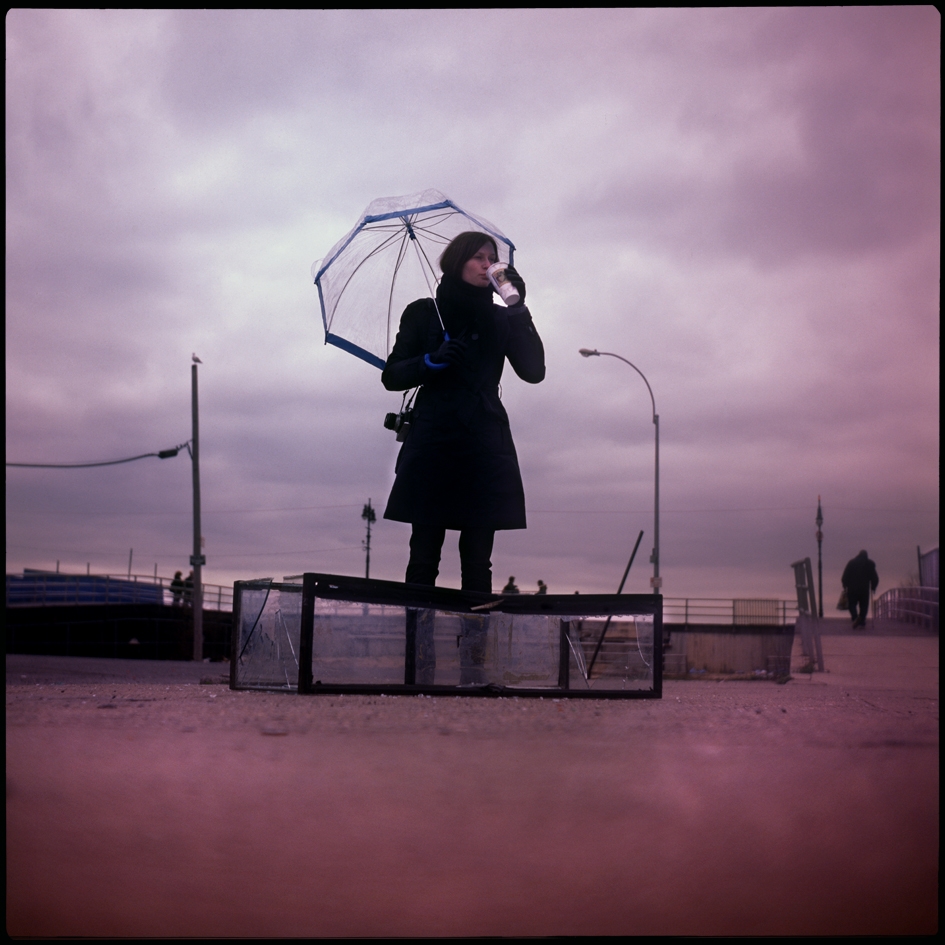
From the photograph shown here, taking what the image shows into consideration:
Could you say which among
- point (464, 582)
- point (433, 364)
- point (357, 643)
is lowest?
point (357, 643)

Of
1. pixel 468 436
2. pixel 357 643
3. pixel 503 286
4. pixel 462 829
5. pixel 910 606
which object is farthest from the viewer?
pixel 910 606

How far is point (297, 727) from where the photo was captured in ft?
12.1

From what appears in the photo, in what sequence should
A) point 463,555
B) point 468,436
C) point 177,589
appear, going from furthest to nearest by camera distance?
point 177,589, point 463,555, point 468,436

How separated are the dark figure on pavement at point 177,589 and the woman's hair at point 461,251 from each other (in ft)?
73.4

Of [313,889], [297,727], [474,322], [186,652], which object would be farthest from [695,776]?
[186,652]

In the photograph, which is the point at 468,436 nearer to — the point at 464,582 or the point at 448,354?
the point at 448,354

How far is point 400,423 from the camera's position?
610 centimetres

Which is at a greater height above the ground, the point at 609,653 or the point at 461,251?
the point at 461,251

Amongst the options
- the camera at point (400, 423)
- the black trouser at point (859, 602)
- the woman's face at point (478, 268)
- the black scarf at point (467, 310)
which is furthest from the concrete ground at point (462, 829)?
the black trouser at point (859, 602)

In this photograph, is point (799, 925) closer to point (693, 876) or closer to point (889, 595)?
point (693, 876)

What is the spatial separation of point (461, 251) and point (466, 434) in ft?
3.87

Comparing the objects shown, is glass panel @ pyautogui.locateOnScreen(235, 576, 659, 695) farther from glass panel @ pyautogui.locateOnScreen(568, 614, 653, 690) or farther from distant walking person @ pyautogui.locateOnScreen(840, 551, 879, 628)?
distant walking person @ pyautogui.locateOnScreen(840, 551, 879, 628)

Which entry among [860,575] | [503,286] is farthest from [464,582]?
[860,575]

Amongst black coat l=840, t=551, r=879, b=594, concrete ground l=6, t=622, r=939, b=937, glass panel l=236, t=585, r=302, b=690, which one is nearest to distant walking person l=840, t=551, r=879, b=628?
black coat l=840, t=551, r=879, b=594
